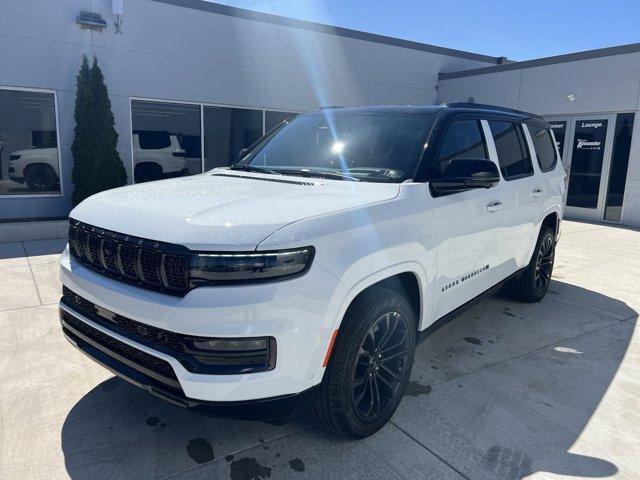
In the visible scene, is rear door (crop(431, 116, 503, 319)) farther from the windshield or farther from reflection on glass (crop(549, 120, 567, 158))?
reflection on glass (crop(549, 120, 567, 158))

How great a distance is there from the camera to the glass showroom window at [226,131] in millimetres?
11266

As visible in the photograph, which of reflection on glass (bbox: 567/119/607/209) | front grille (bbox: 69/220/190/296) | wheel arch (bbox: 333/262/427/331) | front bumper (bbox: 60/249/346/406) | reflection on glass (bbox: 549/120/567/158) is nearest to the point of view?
front bumper (bbox: 60/249/346/406)

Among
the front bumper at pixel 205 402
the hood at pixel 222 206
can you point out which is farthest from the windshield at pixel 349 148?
the front bumper at pixel 205 402

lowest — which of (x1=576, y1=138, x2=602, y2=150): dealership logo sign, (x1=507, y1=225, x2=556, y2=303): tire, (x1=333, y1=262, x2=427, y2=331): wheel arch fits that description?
(x1=507, y1=225, x2=556, y2=303): tire

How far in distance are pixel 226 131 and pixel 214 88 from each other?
0.99 meters

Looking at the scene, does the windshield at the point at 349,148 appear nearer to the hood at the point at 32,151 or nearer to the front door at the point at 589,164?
the hood at the point at 32,151

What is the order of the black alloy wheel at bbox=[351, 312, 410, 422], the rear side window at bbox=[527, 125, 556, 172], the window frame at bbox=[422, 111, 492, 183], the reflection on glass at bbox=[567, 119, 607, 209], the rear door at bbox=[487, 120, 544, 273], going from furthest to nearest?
the reflection on glass at bbox=[567, 119, 607, 209] → the rear side window at bbox=[527, 125, 556, 172] → the rear door at bbox=[487, 120, 544, 273] → the window frame at bbox=[422, 111, 492, 183] → the black alloy wheel at bbox=[351, 312, 410, 422]

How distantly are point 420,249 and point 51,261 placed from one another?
5.74 metres

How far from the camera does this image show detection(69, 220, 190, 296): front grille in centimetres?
219

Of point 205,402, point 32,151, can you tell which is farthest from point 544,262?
point 32,151

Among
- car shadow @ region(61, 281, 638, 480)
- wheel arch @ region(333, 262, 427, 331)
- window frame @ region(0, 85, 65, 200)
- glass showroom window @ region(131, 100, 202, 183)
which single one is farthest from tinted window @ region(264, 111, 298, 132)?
wheel arch @ region(333, 262, 427, 331)

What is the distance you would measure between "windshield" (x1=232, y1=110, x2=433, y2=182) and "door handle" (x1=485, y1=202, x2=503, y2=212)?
2.70 feet

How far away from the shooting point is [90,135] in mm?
9234

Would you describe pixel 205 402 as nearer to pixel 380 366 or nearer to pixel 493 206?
pixel 380 366
